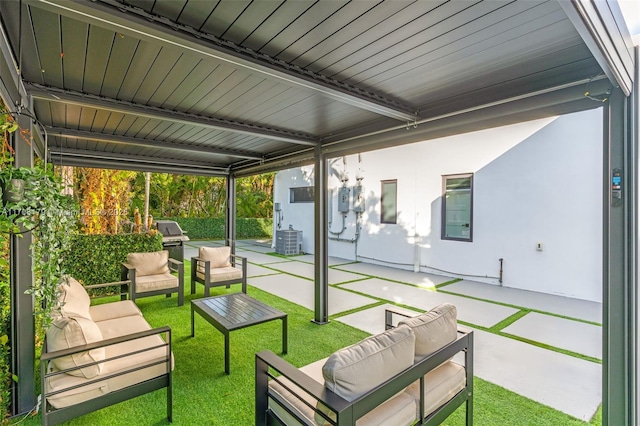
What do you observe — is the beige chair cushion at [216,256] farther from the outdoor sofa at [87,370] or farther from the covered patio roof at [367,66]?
the outdoor sofa at [87,370]

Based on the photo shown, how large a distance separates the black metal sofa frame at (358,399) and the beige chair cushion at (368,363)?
1.4 inches

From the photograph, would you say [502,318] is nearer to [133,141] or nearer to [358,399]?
[358,399]

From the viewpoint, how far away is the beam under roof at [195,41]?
1.50 m

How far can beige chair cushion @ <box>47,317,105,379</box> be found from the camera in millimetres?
2127

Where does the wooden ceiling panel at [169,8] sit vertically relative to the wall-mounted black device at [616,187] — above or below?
above

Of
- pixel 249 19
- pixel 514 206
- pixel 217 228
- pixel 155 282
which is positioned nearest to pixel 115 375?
pixel 249 19

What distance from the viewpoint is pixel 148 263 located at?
17.7ft

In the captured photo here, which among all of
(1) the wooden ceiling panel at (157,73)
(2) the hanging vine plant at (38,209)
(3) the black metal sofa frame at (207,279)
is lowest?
(3) the black metal sofa frame at (207,279)

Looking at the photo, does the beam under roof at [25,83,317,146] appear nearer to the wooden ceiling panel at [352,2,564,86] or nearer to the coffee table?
the wooden ceiling panel at [352,2,564,86]

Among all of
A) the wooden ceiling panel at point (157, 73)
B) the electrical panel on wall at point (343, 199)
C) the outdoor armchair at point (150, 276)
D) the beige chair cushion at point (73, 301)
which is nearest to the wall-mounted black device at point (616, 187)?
the wooden ceiling panel at point (157, 73)

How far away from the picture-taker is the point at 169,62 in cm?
226

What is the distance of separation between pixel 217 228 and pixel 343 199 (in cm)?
1001

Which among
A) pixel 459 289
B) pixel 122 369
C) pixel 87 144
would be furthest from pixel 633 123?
pixel 87 144

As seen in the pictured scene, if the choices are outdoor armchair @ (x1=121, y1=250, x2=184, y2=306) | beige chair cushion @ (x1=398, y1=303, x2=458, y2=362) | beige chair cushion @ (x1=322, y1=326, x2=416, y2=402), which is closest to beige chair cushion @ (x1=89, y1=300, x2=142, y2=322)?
outdoor armchair @ (x1=121, y1=250, x2=184, y2=306)
